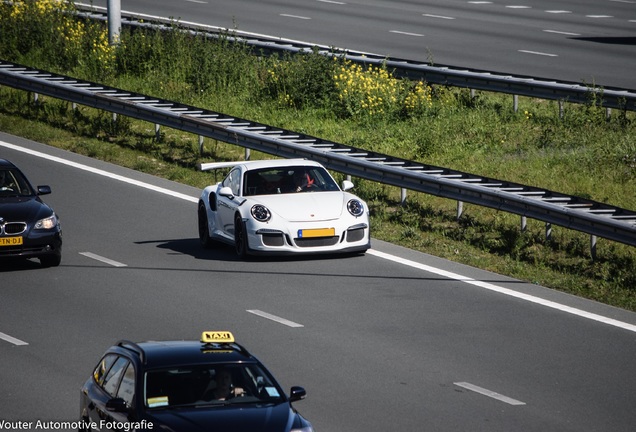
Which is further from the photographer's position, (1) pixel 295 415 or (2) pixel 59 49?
(2) pixel 59 49

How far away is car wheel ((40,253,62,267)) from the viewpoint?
58.4 ft

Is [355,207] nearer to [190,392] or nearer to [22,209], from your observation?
[22,209]

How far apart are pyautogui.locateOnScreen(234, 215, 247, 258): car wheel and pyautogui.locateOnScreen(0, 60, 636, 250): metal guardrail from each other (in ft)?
11.3

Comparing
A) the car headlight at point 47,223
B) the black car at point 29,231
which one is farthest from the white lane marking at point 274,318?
the car headlight at point 47,223

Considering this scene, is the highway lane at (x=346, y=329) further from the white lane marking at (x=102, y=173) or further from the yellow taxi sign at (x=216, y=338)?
the white lane marking at (x=102, y=173)

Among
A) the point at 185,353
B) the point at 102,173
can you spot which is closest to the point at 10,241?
the point at 102,173

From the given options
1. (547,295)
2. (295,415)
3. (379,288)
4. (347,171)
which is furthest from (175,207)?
(295,415)

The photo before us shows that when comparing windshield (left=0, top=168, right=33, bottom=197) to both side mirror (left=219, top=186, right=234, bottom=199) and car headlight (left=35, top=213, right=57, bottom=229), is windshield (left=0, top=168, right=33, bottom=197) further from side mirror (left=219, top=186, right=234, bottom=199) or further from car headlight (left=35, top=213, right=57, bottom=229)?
side mirror (left=219, top=186, right=234, bottom=199)

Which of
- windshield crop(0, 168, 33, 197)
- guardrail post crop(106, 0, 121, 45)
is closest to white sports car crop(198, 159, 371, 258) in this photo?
windshield crop(0, 168, 33, 197)

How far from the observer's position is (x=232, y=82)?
30859 mm

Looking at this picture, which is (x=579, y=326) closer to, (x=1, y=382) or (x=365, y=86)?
(x=1, y=382)

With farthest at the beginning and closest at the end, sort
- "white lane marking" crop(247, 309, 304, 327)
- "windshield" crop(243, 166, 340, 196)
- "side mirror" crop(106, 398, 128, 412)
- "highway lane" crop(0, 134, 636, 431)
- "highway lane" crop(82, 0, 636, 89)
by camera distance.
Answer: "highway lane" crop(82, 0, 636, 89), "windshield" crop(243, 166, 340, 196), "white lane marking" crop(247, 309, 304, 327), "highway lane" crop(0, 134, 636, 431), "side mirror" crop(106, 398, 128, 412)

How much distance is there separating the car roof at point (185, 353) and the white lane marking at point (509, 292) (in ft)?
21.8

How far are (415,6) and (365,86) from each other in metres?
19.7
